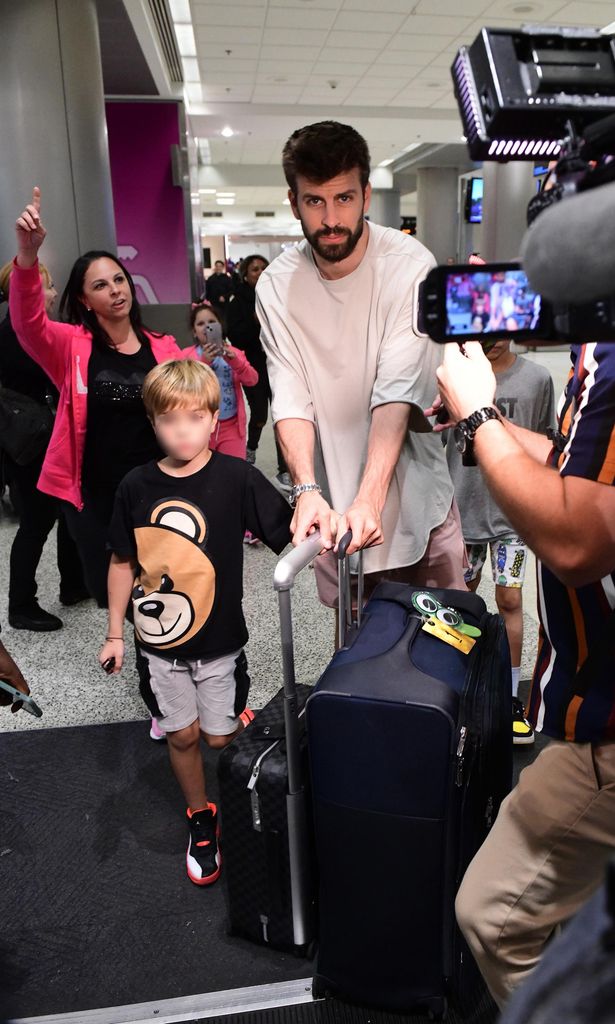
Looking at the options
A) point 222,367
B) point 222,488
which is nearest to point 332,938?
point 222,488

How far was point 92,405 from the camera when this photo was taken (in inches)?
102

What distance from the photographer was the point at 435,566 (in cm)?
202

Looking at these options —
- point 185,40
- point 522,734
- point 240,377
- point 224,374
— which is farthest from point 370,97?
point 522,734

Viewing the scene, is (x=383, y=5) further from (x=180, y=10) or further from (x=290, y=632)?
(x=290, y=632)

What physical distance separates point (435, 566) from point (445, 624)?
52 centimetres

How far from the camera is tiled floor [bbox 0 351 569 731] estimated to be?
2955mm

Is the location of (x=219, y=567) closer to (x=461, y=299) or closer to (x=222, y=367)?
(x=461, y=299)

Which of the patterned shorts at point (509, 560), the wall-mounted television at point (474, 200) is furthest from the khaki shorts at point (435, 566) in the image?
the wall-mounted television at point (474, 200)

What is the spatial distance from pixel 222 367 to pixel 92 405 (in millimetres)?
2013

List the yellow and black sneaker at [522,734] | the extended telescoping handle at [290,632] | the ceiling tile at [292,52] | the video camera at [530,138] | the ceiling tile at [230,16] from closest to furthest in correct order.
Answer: the video camera at [530,138] → the extended telescoping handle at [290,632] → the yellow and black sneaker at [522,734] → the ceiling tile at [230,16] → the ceiling tile at [292,52]

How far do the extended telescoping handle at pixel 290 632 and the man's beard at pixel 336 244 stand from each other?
74cm

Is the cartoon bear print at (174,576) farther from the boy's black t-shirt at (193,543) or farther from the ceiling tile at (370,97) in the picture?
the ceiling tile at (370,97)

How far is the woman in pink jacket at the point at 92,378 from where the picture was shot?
2.57 meters

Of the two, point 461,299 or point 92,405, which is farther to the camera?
point 92,405
